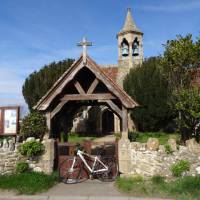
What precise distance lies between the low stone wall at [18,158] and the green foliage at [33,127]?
349 millimetres

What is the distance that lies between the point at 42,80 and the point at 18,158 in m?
18.3

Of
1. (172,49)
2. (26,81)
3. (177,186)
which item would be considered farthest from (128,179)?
(26,81)

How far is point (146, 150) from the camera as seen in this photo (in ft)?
32.3

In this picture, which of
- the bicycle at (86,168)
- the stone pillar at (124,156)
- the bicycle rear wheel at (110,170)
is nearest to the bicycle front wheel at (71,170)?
the bicycle at (86,168)

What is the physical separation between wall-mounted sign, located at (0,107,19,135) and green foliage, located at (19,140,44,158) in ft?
2.50

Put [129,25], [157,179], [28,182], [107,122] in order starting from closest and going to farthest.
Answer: [28,182]
[157,179]
[129,25]
[107,122]

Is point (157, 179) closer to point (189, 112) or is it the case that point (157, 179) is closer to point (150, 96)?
point (189, 112)

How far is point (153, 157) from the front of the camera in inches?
378

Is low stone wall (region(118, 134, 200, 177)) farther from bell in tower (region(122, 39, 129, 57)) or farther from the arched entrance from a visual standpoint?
bell in tower (region(122, 39, 129, 57))

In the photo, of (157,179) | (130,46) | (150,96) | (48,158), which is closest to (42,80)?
(130,46)

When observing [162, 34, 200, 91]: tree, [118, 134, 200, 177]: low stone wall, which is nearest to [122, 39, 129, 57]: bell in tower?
[162, 34, 200, 91]: tree

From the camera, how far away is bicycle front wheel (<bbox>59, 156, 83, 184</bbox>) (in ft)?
33.3

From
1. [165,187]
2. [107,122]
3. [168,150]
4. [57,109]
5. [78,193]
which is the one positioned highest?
[107,122]

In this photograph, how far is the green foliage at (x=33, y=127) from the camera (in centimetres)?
1080
